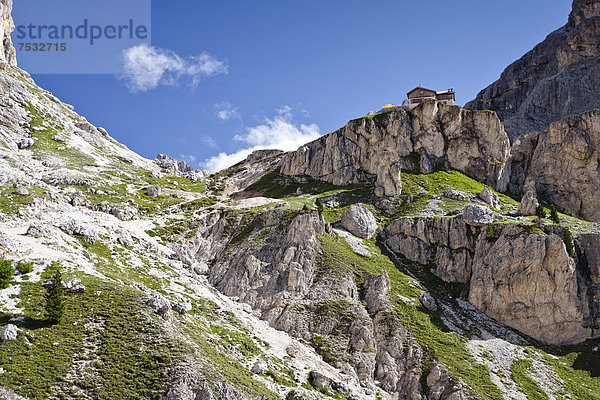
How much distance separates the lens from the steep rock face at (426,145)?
380 feet

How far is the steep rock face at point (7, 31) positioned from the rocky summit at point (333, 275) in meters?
91.9

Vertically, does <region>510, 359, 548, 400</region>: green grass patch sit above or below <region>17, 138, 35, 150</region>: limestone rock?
below

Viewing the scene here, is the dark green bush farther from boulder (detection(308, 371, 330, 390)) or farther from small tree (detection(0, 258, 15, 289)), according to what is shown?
boulder (detection(308, 371, 330, 390))

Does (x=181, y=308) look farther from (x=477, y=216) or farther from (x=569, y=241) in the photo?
(x=569, y=241)

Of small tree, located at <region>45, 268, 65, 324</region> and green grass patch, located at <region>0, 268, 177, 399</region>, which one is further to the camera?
small tree, located at <region>45, 268, 65, 324</region>

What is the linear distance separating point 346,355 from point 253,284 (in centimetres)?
2053

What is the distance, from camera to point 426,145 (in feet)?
388

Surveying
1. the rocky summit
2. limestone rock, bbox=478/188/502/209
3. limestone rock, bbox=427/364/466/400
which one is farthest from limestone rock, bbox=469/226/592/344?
limestone rock, bbox=478/188/502/209

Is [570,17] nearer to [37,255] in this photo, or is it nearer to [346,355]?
[346,355]

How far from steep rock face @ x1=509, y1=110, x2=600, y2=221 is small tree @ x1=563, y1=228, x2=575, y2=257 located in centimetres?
4138

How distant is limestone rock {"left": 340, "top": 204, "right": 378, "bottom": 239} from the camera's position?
8979cm

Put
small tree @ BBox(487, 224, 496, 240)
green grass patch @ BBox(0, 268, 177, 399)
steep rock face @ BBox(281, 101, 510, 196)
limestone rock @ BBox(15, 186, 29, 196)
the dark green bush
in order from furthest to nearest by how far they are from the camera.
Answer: steep rock face @ BBox(281, 101, 510, 196) < small tree @ BBox(487, 224, 496, 240) < limestone rock @ BBox(15, 186, 29, 196) < the dark green bush < green grass patch @ BBox(0, 268, 177, 399)

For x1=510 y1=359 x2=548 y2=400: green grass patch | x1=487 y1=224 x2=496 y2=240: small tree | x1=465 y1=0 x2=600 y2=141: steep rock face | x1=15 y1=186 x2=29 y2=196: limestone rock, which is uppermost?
x1=465 y1=0 x2=600 y2=141: steep rock face

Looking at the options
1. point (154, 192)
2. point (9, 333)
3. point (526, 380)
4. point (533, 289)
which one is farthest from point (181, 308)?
point (154, 192)
